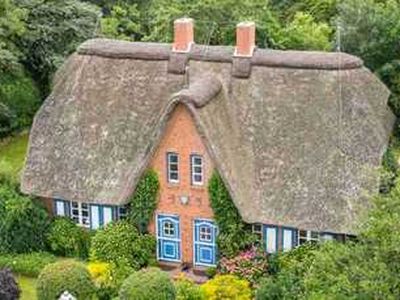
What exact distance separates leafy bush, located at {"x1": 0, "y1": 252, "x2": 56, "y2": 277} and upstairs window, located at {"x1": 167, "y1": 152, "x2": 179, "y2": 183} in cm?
521

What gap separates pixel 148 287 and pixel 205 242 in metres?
5.13

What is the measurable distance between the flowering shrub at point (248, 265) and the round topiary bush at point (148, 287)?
3.10m

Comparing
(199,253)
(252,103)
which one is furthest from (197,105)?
(199,253)

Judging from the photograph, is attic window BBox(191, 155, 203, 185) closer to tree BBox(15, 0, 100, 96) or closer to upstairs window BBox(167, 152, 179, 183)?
upstairs window BBox(167, 152, 179, 183)

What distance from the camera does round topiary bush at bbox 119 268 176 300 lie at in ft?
98.1

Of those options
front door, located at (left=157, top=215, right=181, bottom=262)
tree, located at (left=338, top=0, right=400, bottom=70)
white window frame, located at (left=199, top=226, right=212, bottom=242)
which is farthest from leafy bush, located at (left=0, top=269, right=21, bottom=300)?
tree, located at (left=338, top=0, right=400, bottom=70)

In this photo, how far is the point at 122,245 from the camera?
33.9m

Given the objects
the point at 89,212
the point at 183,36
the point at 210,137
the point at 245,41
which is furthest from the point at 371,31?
the point at 89,212

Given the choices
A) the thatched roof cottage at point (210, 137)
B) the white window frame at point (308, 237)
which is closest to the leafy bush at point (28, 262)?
the thatched roof cottage at point (210, 137)

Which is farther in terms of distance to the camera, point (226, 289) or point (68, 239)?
point (68, 239)

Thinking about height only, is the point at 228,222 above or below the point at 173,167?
below

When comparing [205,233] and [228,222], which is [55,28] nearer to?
[205,233]

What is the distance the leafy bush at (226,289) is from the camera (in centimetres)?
3140

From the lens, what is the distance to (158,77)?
3575 centimetres
